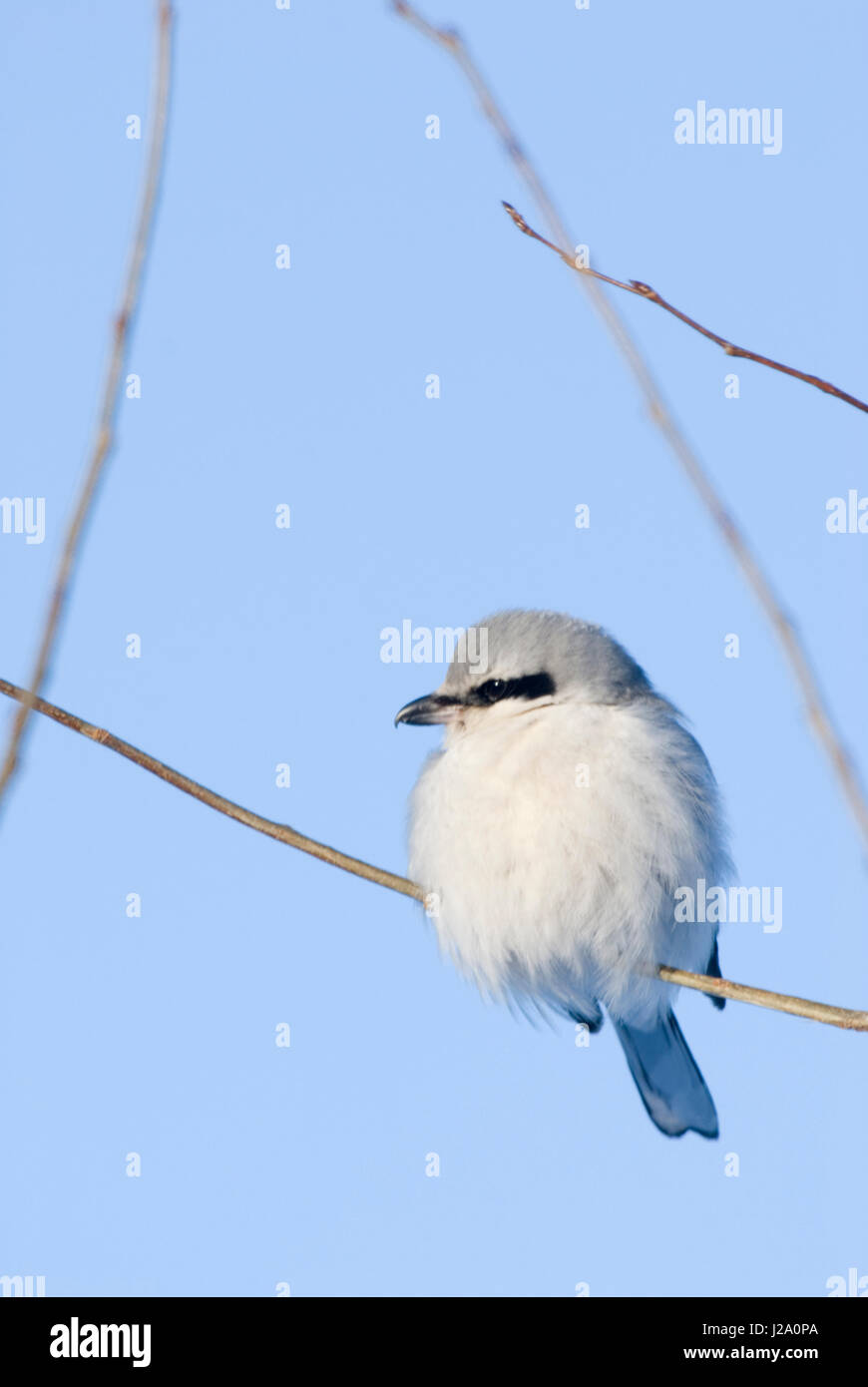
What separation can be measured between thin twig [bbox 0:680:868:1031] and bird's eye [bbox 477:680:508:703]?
126cm

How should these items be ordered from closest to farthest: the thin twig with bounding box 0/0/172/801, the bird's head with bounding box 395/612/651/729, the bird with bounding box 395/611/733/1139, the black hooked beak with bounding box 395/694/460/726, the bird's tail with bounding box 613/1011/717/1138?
the thin twig with bounding box 0/0/172/801
the bird with bounding box 395/611/733/1139
the bird's head with bounding box 395/612/651/729
the black hooked beak with bounding box 395/694/460/726
the bird's tail with bounding box 613/1011/717/1138

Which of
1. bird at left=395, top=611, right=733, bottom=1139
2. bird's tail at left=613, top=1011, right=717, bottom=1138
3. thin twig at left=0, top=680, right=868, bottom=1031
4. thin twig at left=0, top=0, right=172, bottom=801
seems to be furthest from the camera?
bird's tail at left=613, top=1011, right=717, bottom=1138

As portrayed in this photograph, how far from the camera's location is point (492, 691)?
4.50m

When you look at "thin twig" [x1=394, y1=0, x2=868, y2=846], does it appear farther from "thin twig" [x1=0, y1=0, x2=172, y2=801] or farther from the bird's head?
the bird's head

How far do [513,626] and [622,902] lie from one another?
3.27 ft

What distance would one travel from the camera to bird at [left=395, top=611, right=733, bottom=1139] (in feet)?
13.4

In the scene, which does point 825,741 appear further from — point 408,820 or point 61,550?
point 408,820

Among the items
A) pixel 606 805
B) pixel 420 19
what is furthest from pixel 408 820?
pixel 420 19

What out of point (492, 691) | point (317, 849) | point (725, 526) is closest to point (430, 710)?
point (492, 691)

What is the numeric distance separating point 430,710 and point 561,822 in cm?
75

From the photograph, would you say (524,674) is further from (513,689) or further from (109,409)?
(109,409)

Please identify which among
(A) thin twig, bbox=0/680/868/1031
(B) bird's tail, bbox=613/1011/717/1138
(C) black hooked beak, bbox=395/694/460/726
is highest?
(C) black hooked beak, bbox=395/694/460/726

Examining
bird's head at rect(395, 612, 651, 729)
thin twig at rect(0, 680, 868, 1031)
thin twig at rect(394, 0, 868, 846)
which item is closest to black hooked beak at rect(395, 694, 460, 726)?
bird's head at rect(395, 612, 651, 729)

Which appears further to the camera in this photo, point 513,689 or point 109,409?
point 513,689
